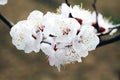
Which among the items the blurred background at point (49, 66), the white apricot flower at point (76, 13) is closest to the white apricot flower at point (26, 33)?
the white apricot flower at point (76, 13)

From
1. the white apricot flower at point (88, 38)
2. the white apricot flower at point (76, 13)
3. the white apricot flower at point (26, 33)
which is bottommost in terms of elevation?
the white apricot flower at point (88, 38)

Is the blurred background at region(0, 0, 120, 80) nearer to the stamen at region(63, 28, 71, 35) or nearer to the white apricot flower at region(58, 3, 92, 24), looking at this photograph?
the white apricot flower at region(58, 3, 92, 24)

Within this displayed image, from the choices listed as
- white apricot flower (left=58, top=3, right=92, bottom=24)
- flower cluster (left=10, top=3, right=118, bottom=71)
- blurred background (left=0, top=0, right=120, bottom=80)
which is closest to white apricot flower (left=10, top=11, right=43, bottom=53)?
flower cluster (left=10, top=3, right=118, bottom=71)

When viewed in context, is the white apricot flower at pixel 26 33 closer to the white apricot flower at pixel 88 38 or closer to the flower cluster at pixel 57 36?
the flower cluster at pixel 57 36

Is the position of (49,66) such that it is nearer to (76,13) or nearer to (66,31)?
(76,13)

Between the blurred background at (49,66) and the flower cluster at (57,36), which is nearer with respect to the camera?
the flower cluster at (57,36)

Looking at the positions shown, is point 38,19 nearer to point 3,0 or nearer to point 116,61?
point 3,0

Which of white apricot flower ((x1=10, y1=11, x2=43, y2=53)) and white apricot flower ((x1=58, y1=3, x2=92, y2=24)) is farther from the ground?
white apricot flower ((x1=58, y1=3, x2=92, y2=24))

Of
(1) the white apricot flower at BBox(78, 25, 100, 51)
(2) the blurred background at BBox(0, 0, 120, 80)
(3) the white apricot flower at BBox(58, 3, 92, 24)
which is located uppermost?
(2) the blurred background at BBox(0, 0, 120, 80)

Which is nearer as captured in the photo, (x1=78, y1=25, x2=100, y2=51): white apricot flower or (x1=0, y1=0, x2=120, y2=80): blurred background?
(x1=78, y1=25, x2=100, y2=51): white apricot flower
